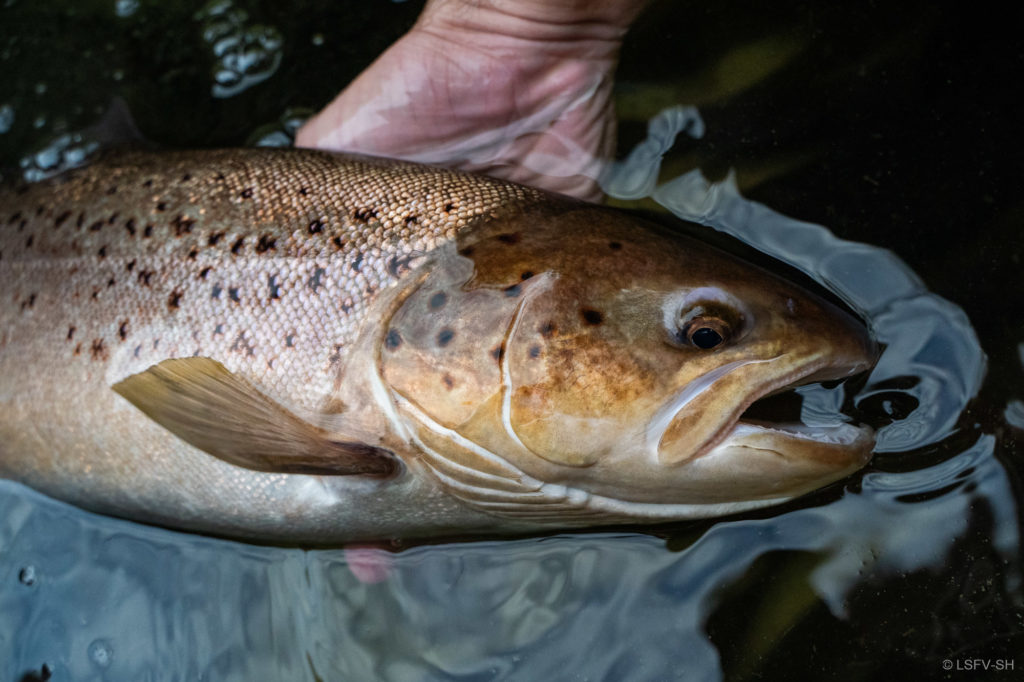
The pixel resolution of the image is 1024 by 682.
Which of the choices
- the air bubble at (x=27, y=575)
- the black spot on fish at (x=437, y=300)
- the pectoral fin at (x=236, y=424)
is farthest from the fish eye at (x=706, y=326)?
the air bubble at (x=27, y=575)

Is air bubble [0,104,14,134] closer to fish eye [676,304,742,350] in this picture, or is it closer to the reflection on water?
the reflection on water

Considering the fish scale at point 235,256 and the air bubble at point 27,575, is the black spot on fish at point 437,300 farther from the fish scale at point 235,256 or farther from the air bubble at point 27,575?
the air bubble at point 27,575

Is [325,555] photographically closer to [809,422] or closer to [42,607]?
[42,607]

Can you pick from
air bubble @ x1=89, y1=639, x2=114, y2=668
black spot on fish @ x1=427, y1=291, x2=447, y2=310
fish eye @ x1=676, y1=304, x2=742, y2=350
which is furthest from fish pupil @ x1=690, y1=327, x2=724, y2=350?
air bubble @ x1=89, y1=639, x2=114, y2=668

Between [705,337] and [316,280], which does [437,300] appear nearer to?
[316,280]

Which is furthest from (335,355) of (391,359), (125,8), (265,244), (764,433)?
(125,8)

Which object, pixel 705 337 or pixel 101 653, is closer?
pixel 705 337

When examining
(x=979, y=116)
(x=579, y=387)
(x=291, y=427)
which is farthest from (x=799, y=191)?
(x=291, y=427)
